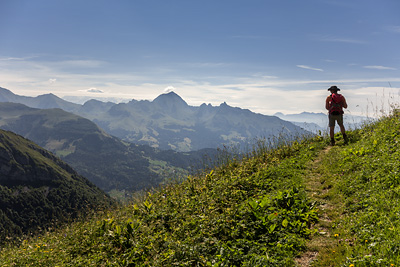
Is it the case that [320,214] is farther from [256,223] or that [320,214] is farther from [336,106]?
[336,106]

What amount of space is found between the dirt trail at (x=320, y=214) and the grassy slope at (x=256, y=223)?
12cm

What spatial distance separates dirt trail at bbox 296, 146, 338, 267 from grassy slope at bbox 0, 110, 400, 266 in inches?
4.6

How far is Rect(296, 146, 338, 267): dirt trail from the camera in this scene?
211 inches

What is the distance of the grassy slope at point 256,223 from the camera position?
17.4ft

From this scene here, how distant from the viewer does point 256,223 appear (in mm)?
6633

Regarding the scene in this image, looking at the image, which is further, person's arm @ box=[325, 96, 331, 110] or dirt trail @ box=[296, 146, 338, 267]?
person's arm @ box=[325, 96, 331, 110]

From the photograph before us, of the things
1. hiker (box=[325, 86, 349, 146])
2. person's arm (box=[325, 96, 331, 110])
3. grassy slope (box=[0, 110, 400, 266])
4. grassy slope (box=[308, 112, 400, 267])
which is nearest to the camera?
grassy slope (box=[308, 112, 400, 267])

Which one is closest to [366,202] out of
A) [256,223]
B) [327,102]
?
[256,223]

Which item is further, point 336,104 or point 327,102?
point 327,102

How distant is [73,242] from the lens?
364 inches

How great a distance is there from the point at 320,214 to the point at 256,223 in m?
2.01

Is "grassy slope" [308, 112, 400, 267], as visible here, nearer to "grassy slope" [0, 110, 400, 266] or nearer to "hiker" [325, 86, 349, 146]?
"grassy slope" [0, 110, 400, 266]

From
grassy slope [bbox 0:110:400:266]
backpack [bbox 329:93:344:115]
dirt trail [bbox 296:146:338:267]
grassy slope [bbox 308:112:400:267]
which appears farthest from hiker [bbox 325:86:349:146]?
dirt trail [bbox 296:146:338:267]

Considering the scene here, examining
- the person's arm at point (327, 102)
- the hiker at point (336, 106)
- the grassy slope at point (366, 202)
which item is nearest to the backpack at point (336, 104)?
the hiker at point (336, 106)
